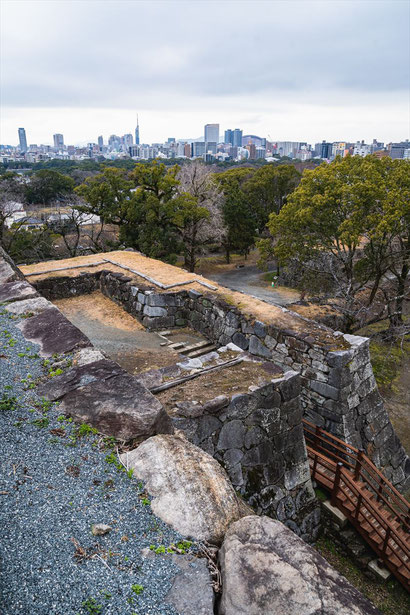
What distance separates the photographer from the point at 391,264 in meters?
13.2

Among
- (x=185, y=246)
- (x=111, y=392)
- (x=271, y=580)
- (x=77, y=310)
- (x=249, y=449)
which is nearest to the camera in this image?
(x=271, y=580)

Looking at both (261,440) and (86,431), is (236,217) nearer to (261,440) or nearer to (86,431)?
(261,440)

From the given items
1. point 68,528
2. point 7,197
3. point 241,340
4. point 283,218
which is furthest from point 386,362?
point 7,197

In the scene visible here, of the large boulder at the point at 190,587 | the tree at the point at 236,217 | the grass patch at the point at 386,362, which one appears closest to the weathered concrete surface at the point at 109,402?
the large boulder at the point at 190,587

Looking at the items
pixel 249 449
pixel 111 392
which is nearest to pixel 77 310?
pixel 249 449

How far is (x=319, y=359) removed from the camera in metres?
7.54

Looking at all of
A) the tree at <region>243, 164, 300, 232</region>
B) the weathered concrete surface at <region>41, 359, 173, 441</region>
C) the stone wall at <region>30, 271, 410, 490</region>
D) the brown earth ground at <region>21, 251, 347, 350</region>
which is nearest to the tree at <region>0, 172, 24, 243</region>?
the brown earth ground at <region>21, 251, 347, 350</region>

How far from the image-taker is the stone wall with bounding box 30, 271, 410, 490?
295 inches

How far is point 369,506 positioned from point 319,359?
8.41ft

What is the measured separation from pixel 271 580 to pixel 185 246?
73.1 ft

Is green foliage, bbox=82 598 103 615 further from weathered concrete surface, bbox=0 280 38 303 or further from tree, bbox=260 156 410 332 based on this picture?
tree, bbox=260 156 410 332

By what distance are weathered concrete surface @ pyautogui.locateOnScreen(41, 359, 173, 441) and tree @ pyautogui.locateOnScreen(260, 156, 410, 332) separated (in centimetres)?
911

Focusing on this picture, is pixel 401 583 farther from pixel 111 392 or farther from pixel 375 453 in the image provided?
pixel 111 392

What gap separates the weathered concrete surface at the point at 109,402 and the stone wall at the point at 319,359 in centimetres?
470
